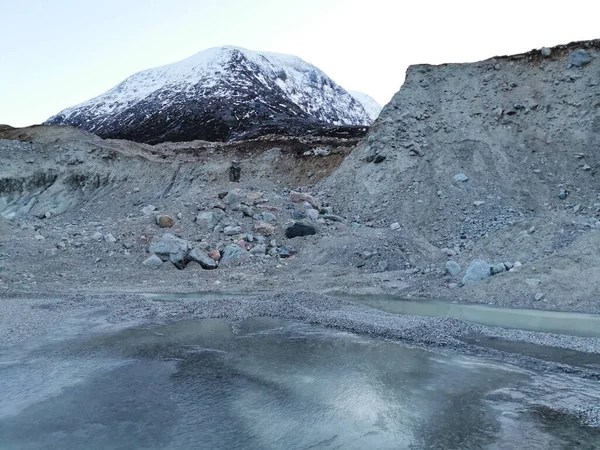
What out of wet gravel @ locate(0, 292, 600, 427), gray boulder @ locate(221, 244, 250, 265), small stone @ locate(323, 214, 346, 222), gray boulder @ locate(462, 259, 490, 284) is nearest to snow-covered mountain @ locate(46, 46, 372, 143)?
A: small stone @ locate(323, 214, 346, 222)

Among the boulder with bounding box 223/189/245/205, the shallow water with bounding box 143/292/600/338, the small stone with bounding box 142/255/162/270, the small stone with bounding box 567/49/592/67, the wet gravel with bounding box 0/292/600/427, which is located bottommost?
the shallow water with bounding box 143/292/600/338

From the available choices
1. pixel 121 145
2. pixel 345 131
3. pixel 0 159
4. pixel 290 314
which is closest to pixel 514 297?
pixel 290 314

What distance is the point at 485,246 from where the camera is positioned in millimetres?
14391

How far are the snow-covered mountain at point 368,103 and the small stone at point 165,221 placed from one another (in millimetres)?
90744

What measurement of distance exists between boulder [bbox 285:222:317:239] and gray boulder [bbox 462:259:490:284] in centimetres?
755

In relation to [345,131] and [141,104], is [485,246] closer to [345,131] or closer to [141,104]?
[345,131]

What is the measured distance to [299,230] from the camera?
62.4ft

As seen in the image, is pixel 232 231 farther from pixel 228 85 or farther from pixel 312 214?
pixel 228 85

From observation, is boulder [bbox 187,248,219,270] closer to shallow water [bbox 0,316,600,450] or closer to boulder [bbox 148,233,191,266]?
boulder [bbox 148,233,191,266]

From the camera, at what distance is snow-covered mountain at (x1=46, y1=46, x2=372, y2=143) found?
6512 cm

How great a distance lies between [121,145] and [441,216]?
80.2ft

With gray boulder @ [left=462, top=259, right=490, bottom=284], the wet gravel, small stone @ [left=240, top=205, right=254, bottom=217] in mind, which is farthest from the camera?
small stone @ [left=240, top=205, right=254, bottom=217]

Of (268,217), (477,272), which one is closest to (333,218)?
(268,217)

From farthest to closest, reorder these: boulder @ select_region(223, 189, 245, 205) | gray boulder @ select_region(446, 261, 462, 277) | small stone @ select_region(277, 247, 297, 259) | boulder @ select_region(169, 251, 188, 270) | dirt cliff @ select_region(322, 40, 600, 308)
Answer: boulder @ select_region(223, 189, 245, 205)
dirt cliff @ select_region(322, 40, 600, 308)
small stone @ select_region(277, 247, 297, 259)
boulder @ select_region(169, 251, 188, 270)
gray boulder @ select_region(446, 261, 462, 277)
